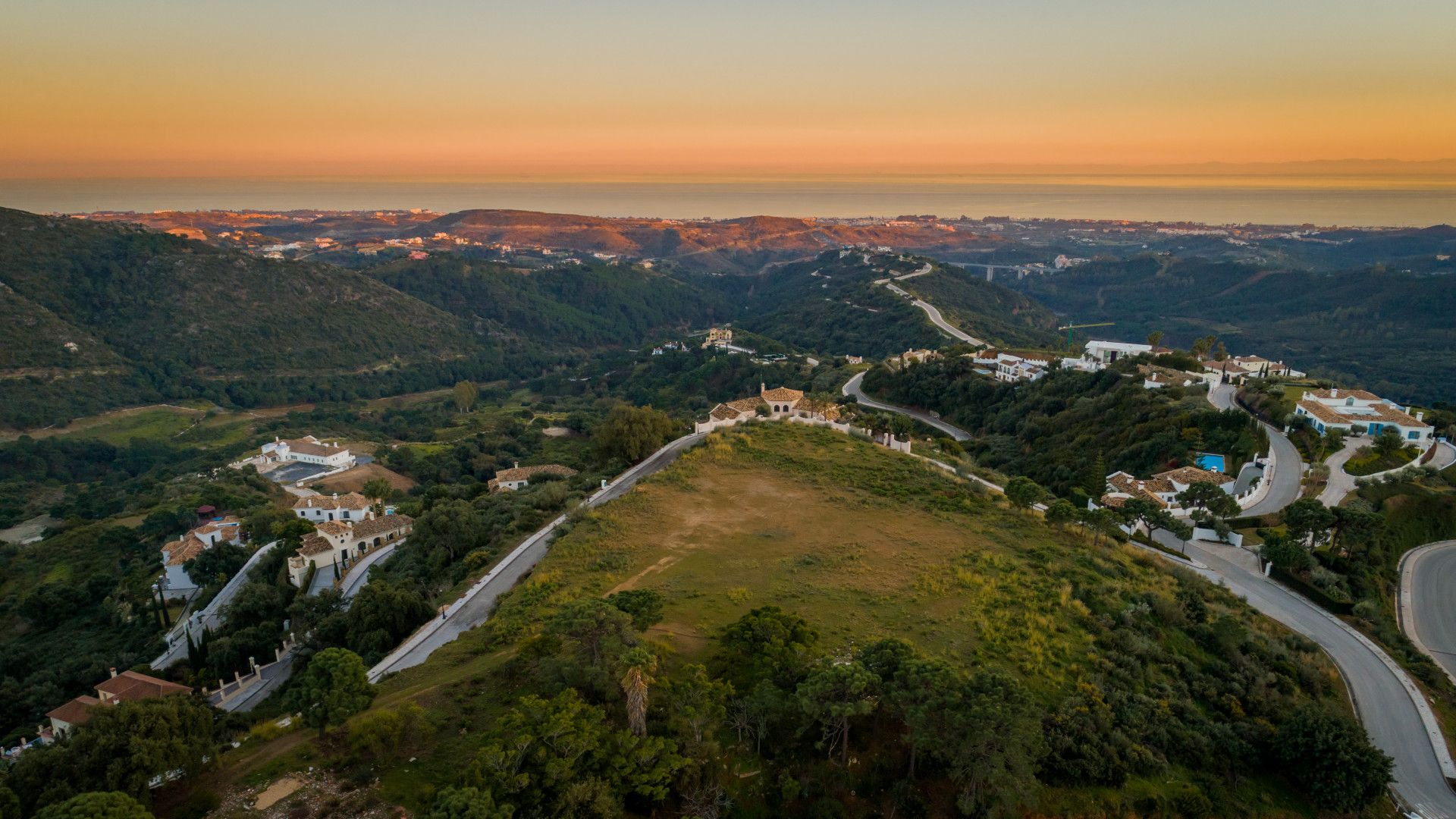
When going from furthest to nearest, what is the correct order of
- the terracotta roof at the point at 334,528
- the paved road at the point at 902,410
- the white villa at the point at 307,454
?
the white villa at the point at 307,454
the paved road at the point at 902,410
the terracotta roof at the point at 334,528

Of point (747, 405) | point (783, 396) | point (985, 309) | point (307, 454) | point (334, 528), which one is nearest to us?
point (334, 528)

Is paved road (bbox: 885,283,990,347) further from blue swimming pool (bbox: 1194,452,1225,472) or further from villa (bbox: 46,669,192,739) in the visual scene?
villa (bbox: 46,669,192,739)

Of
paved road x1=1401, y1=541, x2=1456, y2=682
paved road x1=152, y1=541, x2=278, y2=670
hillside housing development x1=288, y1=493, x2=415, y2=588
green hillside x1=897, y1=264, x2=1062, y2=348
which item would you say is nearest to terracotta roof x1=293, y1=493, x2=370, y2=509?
hillside housing development x1=288, y1=493, x2=415, y2=588

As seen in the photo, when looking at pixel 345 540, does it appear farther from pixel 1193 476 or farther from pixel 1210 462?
→ pixel 1210 462

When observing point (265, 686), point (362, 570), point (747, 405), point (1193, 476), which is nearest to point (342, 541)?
point (362, 570)

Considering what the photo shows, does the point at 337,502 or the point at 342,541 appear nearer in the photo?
the point at 342,541

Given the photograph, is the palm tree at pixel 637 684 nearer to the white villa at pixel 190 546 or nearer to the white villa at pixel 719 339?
the white villa at pixel 190 546

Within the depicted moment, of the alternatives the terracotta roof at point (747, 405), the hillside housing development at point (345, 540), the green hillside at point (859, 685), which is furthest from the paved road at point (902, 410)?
the hillside housing development at point (345, 540)
